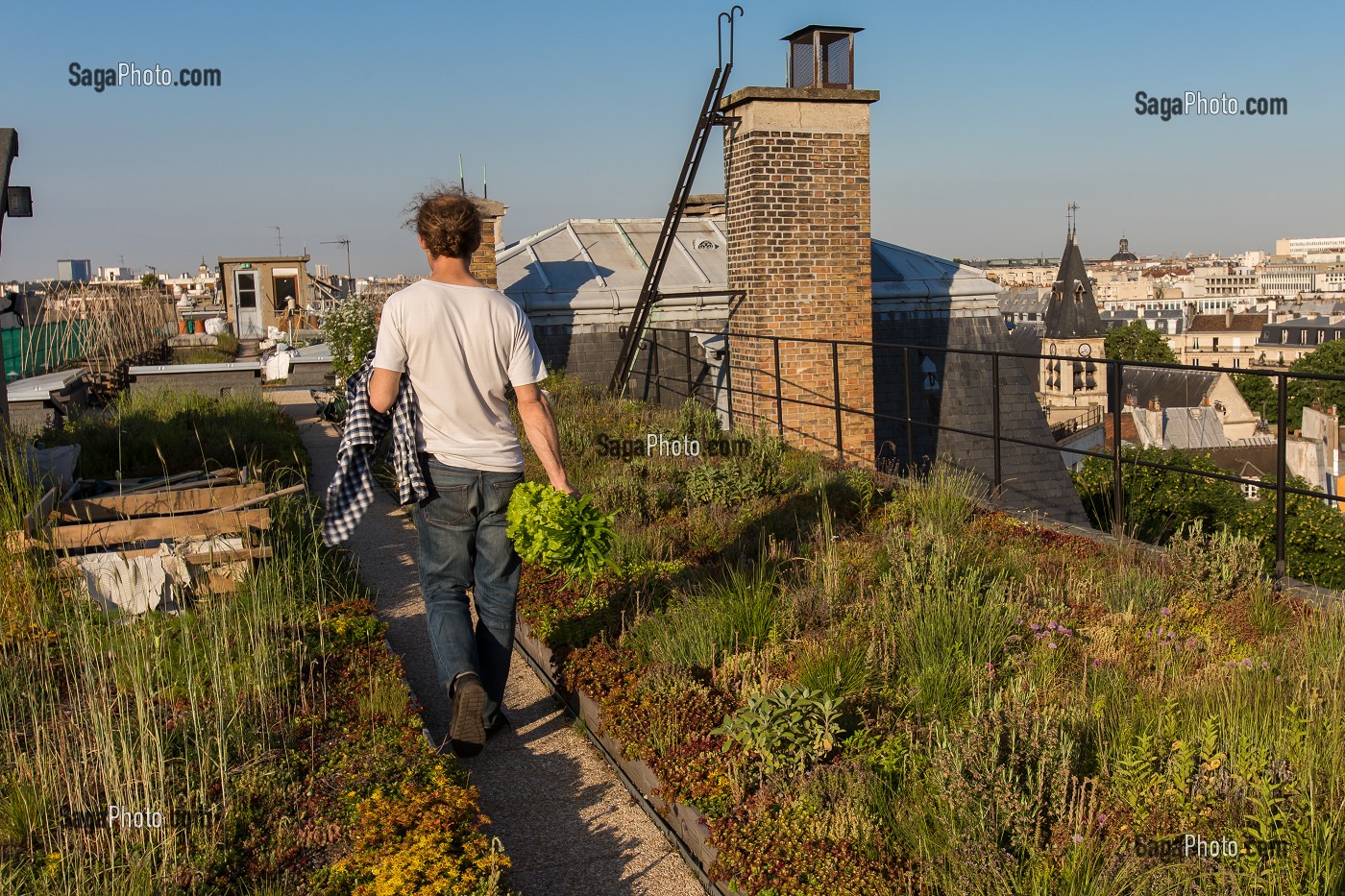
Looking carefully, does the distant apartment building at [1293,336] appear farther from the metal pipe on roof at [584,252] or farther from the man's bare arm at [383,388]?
the man's bare arm at [383,388]

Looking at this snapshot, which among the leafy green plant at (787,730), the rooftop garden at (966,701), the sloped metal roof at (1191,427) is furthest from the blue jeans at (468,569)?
the sloped metal roof at (1191,427)

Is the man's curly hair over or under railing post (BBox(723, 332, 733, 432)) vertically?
over

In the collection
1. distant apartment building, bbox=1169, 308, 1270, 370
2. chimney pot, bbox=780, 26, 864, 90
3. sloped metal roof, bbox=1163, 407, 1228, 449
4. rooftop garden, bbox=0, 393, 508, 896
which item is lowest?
sloped metal roof, bbox=1163, 407, 1228, 449

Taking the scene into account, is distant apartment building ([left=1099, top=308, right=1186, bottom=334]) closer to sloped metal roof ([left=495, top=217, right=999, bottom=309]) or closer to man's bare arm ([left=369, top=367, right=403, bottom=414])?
sloped metal roof ([left=495, top=217, right=999, bottom=309])

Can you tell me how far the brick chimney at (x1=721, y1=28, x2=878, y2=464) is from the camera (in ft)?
38.9

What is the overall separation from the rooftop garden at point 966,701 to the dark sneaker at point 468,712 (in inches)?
18.1

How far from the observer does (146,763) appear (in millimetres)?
3354

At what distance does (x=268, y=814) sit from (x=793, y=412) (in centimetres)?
920

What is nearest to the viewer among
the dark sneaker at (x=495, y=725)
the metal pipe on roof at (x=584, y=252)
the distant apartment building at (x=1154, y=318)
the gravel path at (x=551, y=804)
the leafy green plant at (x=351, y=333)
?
the gravel path at (x=551, y=804)

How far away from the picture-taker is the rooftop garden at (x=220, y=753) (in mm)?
3020

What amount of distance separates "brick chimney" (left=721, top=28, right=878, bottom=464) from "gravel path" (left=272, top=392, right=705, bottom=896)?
23.4ft

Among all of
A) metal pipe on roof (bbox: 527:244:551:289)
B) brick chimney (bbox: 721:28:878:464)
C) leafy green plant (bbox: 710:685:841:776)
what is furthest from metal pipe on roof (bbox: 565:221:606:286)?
leafy green plant (bbox: 710:685:841:776)

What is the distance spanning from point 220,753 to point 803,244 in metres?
9.54

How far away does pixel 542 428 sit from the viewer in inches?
154
